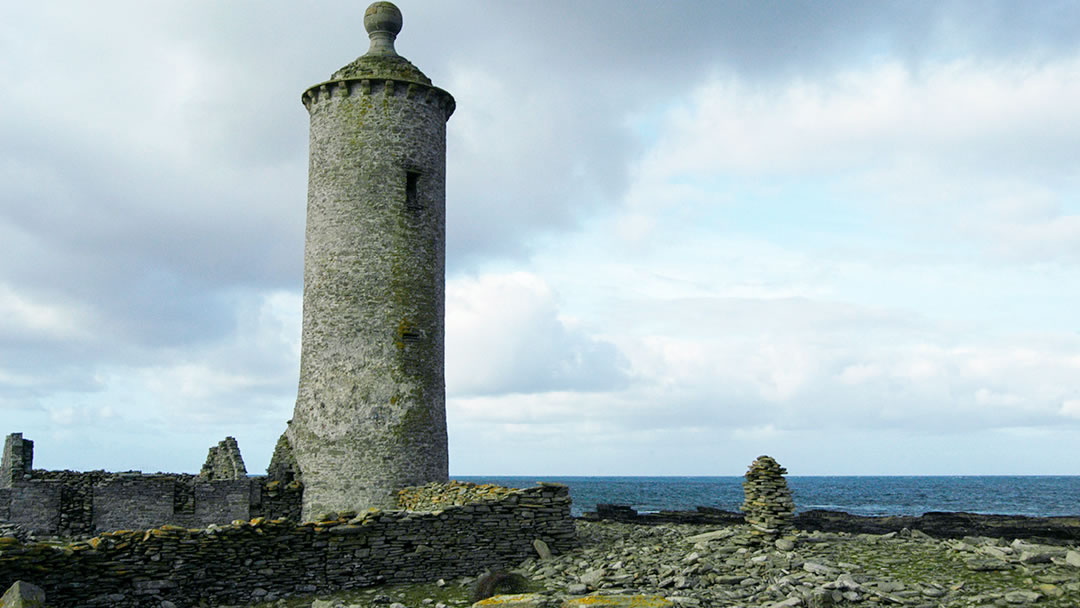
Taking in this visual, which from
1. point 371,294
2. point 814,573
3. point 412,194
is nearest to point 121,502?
point 371,294

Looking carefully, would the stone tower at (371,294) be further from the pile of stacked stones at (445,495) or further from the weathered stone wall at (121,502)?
the weathered stone wall at (121,502)

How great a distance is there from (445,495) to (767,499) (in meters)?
6.40

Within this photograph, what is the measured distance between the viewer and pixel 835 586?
39.5 ft

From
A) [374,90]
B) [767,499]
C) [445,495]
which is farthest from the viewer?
[374,90]

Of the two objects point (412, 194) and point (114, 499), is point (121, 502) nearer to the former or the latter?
point (114, 499)

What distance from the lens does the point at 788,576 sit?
42.3 feet

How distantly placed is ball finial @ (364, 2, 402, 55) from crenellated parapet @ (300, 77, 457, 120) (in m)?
1.55

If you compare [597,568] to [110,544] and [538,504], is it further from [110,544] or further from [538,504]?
[110,544]

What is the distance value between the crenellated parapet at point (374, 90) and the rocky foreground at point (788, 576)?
36.7ft

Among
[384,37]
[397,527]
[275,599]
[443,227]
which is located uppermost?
[384,37]

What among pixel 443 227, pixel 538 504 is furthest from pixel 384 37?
pixel 538 504

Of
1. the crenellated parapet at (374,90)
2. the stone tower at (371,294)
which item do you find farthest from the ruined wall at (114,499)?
the crenellated parapet at (374,90)

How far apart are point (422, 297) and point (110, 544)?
8.89 meters

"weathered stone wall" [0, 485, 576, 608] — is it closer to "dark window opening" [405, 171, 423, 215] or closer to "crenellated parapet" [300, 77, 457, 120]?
"dark window opening" [405, 171, 423, 215]
